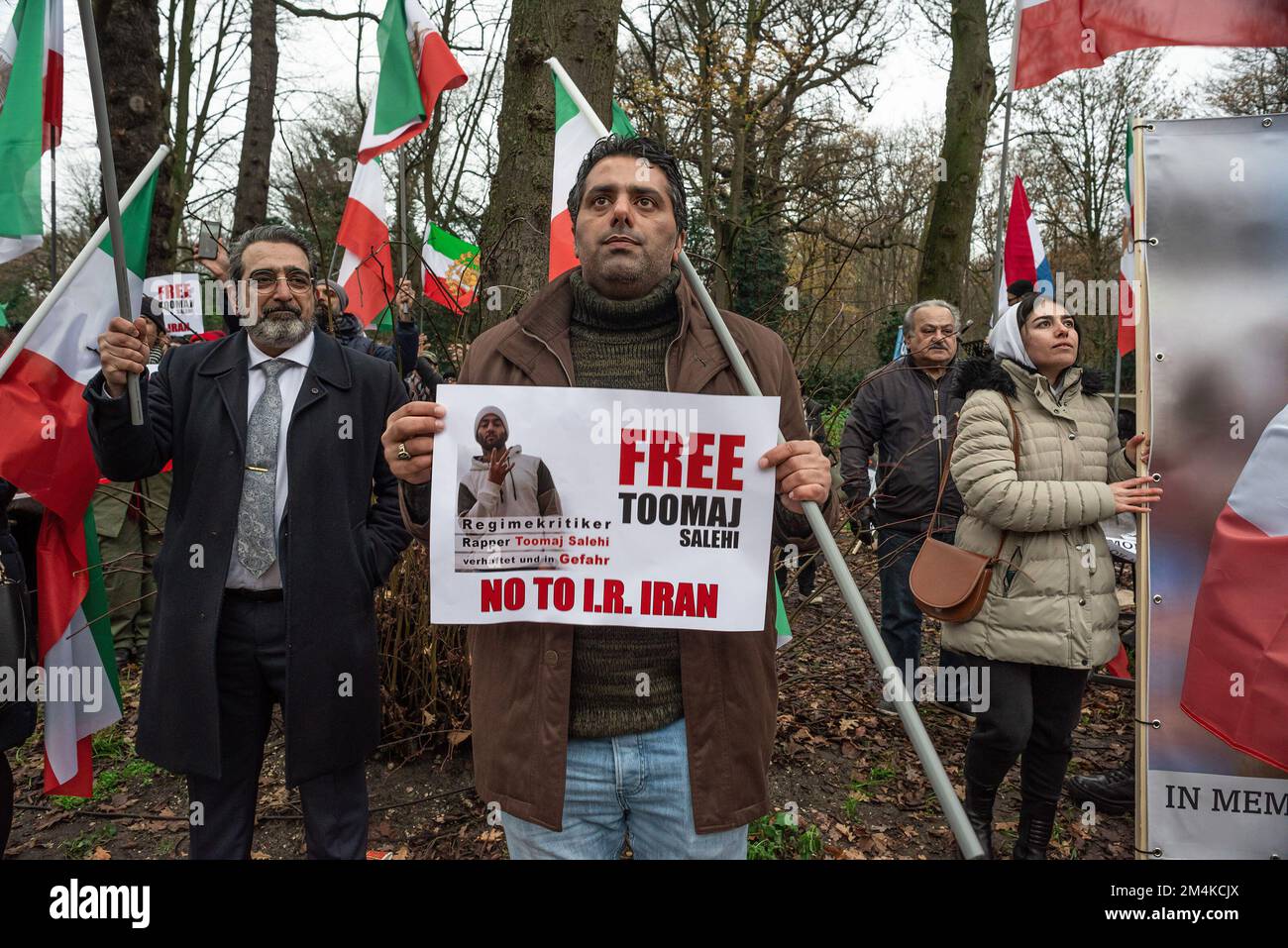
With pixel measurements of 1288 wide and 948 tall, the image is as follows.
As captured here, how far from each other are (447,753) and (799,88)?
1672 centimetres

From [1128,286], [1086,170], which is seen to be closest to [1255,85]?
[1086,170]

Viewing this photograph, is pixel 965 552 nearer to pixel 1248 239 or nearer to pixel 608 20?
pixel 1248 239

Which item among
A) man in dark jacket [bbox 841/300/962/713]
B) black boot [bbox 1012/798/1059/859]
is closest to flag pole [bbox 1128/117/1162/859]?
black boot [bbox 1012/798/1059/859]

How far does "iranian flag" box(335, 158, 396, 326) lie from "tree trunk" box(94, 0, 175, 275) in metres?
2.28

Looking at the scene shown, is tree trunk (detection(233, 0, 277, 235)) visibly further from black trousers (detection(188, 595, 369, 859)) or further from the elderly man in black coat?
black trousers (detection(188, 595, 369, 859))

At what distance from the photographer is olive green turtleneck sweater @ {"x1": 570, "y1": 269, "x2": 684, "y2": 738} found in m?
1.90

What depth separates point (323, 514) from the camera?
2.67 metres

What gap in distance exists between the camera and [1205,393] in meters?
3.04

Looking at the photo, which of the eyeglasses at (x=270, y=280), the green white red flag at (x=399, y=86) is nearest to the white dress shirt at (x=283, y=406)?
the eyeglasses at (x=270, y=280)

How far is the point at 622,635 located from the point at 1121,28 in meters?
3.71

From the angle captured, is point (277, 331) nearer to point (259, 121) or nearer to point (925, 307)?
point (925, 307)
